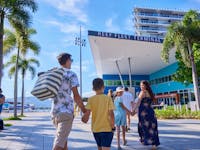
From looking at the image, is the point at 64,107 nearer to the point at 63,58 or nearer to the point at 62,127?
the point at 62,127

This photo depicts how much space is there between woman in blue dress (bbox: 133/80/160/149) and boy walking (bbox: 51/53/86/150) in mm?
2578

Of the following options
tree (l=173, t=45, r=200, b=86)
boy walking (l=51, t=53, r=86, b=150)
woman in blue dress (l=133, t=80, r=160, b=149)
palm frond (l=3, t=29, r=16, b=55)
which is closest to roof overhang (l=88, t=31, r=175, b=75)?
tree (l=173, t=45, r=200, b=86)

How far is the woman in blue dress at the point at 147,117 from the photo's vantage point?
6.31 metres

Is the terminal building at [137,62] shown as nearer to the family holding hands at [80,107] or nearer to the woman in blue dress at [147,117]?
the woman in blue dress at [147,117]

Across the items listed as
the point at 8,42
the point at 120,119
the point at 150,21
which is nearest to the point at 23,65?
the point at 8,42

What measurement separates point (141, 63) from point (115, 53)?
941 cm

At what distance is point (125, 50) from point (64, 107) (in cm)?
3309

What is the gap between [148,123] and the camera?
639cm

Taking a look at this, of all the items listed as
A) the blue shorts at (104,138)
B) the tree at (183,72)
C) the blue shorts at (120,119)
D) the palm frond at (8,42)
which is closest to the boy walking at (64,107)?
the blue shorts at (104,138)

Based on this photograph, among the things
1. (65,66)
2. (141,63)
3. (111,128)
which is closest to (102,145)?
(111,128)

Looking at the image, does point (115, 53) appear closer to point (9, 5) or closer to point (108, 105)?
point (9, 5)

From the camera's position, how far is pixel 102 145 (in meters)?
4.07

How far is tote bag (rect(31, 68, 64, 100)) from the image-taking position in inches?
146

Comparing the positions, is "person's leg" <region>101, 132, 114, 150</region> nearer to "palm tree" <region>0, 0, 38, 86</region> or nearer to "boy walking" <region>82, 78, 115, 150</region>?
"boy walking" <region>82, 78, 115, 150</region>
